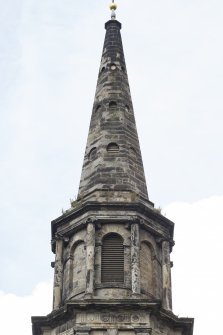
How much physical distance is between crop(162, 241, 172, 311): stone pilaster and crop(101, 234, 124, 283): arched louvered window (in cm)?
185

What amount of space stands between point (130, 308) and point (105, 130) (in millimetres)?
10162

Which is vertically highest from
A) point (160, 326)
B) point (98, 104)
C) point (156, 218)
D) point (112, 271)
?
point (98, 104)

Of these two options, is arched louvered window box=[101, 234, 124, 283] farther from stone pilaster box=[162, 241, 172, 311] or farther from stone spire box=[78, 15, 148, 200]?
stone spire box=[78, 15, 148, 200]

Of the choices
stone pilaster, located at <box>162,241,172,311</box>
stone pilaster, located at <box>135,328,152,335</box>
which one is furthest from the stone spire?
stone pilaster, located at <box>135,328,152,335</box>

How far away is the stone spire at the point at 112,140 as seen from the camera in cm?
4134

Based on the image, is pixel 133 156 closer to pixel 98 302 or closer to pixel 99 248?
pixel 99 248

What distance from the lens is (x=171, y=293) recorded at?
127 feet

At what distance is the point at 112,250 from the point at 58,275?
236 centimetres

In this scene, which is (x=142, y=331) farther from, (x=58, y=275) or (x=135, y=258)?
(x=58, y=275)

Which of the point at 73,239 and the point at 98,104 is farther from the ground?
the point at 98,104

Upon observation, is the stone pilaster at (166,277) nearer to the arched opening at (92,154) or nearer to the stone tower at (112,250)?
the stone tower at (112,250)

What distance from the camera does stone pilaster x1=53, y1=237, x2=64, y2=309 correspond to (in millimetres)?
38250

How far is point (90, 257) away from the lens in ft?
124

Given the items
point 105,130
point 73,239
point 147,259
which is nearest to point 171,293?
point 147,259
